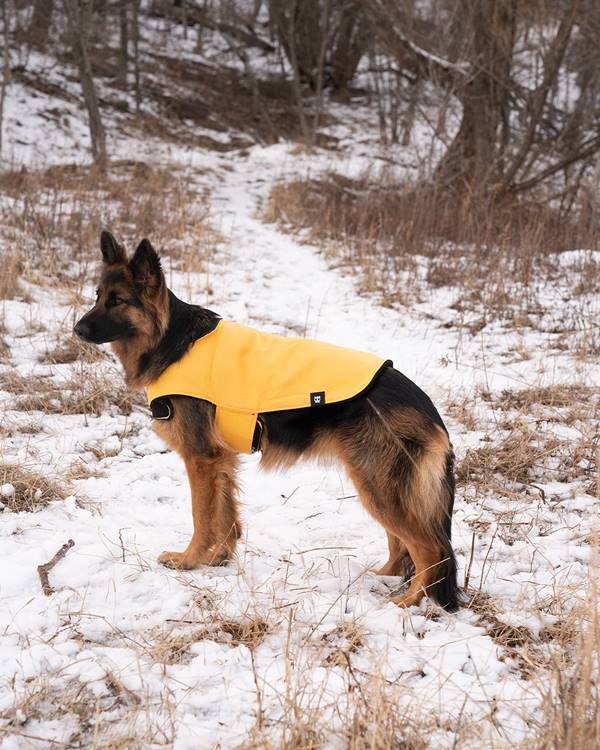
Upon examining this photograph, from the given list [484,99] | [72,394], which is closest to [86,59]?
[484,99]

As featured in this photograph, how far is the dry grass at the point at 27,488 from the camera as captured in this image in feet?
11.8

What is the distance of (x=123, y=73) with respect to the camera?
837 inches

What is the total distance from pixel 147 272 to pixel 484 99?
10564 mm

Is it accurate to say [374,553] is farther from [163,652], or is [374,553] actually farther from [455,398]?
[455,398]

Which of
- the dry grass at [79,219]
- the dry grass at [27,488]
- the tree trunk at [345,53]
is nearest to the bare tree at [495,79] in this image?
the dry grass at [79,219]

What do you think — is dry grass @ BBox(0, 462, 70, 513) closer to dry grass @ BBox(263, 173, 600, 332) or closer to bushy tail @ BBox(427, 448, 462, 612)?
bushy tail @ BBox(427, 448, 462, 612)

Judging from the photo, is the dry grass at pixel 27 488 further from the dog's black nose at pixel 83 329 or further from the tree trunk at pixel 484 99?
the tree trunk at pixel 484 99

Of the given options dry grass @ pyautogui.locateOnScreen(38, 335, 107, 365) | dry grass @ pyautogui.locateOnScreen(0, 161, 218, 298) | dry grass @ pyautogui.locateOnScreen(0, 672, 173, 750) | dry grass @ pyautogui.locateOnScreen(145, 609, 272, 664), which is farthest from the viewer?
dry grass @ pyautogui.locateOnScreen(0, 161, 218, 298)

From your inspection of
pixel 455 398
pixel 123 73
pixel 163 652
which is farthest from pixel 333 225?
pixel 123 73

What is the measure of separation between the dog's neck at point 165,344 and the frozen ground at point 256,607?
2.83ft

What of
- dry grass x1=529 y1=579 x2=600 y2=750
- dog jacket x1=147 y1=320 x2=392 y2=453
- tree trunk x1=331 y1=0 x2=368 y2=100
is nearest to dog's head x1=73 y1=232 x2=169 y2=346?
dog jacket x1=147 y1=320 x2=392 y2=453

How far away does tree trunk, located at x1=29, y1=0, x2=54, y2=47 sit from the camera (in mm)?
20328

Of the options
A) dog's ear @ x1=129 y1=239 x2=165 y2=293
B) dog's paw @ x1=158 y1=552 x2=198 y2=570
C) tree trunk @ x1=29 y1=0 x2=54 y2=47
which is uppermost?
tree trunk @ x1=29 y1=0 x2=54 y2=47

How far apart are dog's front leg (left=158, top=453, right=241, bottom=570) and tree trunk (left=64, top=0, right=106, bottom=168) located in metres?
12.2
